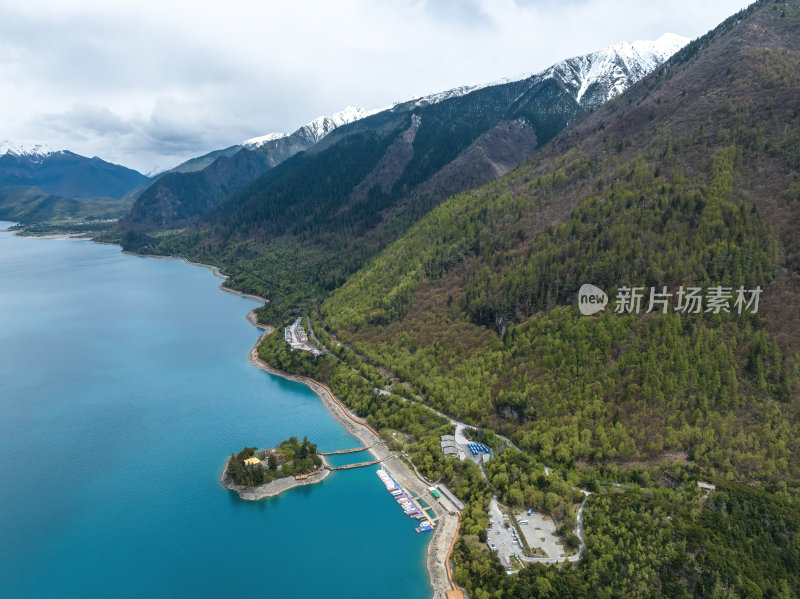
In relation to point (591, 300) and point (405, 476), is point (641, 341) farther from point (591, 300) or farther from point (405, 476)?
point (405, 476)

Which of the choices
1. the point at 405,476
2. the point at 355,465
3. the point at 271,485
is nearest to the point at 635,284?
the point at 405,476

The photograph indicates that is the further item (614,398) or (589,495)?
(614,398)

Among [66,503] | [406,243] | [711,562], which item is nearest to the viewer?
[711,562]

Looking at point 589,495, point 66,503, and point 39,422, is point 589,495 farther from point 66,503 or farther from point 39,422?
point 39,422

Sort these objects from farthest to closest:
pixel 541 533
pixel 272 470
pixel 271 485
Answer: pixel 272 470
pixel 271 485
pixel 541 533

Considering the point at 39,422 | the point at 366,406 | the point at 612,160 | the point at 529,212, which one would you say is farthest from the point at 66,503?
the point at 612,160

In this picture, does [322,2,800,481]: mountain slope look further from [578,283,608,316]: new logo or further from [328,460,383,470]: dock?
[328,460,383,470]: dock

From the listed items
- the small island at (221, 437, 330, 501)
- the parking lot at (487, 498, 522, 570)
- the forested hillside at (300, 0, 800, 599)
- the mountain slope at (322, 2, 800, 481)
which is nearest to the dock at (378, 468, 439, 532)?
the forested hillside at (300, 0, 800, 599)
